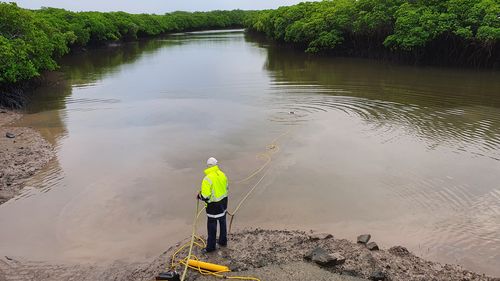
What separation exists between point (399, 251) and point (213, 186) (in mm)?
3822

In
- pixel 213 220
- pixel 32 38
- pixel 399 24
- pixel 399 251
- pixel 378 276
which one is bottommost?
pixel 399 251

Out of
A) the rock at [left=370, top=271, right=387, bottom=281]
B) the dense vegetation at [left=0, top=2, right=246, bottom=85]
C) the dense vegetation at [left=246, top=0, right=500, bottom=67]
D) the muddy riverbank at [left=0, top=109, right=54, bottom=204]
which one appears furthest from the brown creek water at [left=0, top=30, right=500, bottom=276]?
the dense vegetation at [left=246, top=0, right=500, bottom=67]

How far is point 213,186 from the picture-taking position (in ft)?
25.5

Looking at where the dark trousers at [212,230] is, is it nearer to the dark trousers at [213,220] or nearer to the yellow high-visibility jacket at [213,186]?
the dark trousers at [213,220]

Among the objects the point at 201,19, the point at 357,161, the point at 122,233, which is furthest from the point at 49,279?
the point at 201,19

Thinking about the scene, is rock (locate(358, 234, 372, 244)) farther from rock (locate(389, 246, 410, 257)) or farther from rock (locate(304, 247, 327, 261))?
rock (locate(304, 247, 327, 261))

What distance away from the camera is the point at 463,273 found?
7418 millimetres

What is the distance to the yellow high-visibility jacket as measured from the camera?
774cm

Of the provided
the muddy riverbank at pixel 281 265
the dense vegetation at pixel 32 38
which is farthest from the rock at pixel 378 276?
the dense vegetation at pixel 32 38

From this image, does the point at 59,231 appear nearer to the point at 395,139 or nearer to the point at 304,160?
the point at 304,160

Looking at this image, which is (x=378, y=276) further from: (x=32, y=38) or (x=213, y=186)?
(x=32, y=38)

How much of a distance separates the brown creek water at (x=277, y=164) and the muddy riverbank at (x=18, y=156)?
1.27 feet

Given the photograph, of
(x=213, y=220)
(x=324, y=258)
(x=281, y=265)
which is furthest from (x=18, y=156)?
(x=324, y=258)

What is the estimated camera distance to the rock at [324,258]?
736 centimetres
